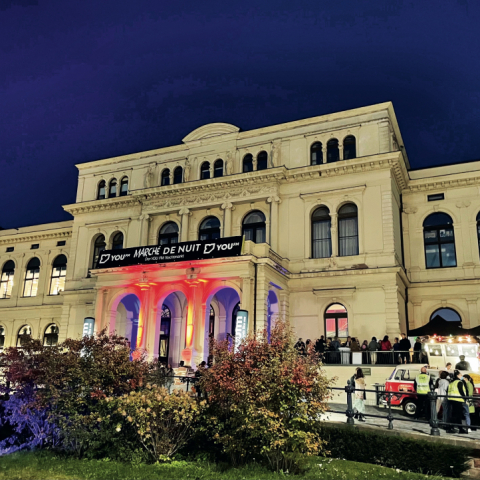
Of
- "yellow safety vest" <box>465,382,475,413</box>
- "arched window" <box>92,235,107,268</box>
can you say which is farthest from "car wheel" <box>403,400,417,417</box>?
"arched window" <box>92,235,107,268</box>

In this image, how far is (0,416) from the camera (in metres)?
16.1

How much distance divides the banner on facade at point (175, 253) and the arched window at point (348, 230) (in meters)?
6.90

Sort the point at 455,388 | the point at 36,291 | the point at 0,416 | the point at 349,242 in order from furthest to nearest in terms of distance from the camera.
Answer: the point at 36,291 < the point at 349,242 < the point at 0,416 < the point at 455,388

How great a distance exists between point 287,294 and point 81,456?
18577mm

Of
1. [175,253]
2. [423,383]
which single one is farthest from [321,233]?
[423,383]

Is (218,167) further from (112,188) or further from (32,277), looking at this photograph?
(32,277)

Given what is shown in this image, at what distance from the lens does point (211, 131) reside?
35.9 metres

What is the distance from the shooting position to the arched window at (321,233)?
3094 centimetres

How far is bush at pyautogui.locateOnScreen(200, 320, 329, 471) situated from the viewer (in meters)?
11.7

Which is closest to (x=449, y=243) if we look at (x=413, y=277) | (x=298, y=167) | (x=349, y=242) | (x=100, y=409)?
(x=413, y=277)

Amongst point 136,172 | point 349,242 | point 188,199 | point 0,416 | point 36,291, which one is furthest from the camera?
point 36,291

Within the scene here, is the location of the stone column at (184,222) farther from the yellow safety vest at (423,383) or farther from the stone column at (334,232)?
the yellow safety vest at (423,383)

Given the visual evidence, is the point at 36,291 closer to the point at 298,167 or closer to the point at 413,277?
the point at 298,167

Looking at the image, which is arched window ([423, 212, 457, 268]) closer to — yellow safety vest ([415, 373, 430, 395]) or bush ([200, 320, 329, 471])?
yellow safety vest ([415, 373, 430, 395])
